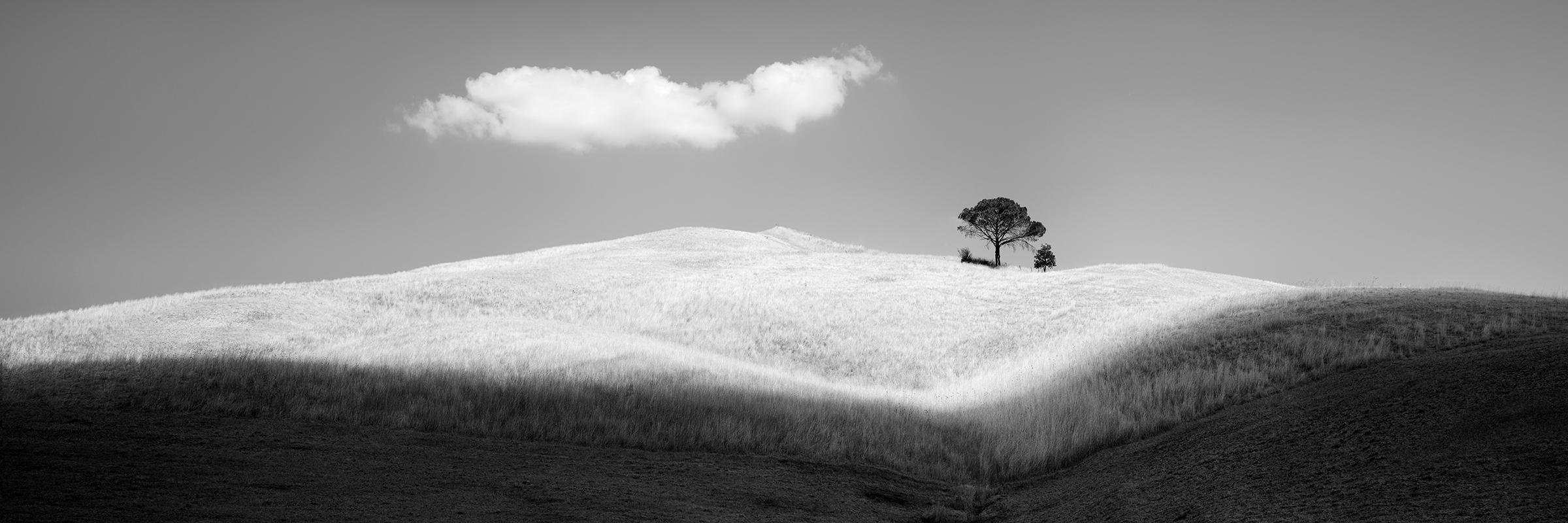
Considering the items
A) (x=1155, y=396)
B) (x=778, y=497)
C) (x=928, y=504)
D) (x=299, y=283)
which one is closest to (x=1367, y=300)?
(x=1155, y=396)

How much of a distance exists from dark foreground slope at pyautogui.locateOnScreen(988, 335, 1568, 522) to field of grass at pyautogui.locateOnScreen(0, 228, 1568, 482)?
1691 millimetres

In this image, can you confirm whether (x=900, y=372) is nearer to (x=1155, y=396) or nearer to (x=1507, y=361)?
(x=1155, y=396)

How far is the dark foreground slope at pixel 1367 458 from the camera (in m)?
6.88

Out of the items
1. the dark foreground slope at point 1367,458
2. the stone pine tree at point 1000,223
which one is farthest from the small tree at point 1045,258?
the dark foreground slope at point 1367,458

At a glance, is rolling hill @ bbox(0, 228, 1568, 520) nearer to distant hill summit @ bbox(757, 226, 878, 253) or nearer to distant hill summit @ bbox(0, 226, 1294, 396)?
distant hill summit @ bbox(0, 226, 1294, 396)

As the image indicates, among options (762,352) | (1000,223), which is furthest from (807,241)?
(762,352)

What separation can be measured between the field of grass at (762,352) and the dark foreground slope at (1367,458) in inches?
66.6

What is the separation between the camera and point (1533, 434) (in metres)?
7.52

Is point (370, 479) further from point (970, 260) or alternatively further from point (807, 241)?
A: point (807, 241)

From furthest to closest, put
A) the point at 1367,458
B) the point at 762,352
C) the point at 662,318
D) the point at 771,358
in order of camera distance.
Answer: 1. the point at 662,318
2. the point at 762,352
3. the point at 771,358
4. the point at 1367,458

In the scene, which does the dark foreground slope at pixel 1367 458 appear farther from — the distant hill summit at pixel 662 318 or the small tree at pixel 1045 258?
the small tree at pixel 1045 258

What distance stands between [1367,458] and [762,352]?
22.0 metres

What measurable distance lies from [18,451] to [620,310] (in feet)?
85.8

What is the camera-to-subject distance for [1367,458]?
8.27 metres
